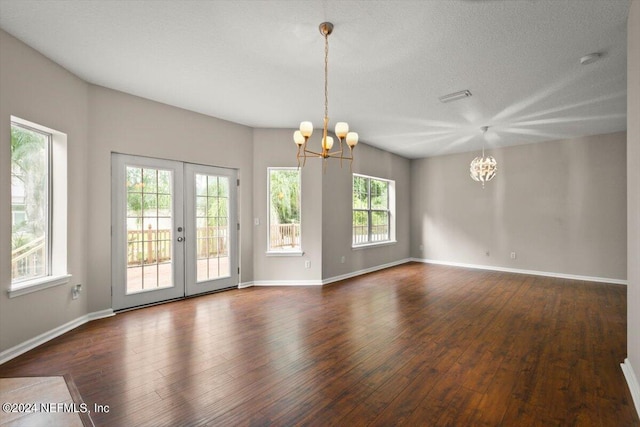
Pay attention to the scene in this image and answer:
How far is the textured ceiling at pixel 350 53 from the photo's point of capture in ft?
7.38

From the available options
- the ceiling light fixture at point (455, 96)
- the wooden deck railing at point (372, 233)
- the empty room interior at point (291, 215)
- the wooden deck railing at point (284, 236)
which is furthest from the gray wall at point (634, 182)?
the wooden deck railing at point (372, 233)

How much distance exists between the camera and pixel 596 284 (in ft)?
17.6

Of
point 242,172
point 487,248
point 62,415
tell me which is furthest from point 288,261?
point 487,248

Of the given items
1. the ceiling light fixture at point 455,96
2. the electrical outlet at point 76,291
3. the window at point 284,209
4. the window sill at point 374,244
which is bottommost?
the electrical outlet at point 76,291

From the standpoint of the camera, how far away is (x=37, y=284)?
9.33ft

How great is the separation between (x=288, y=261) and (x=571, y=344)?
397cm

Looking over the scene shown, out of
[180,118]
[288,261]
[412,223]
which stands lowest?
[288,261]

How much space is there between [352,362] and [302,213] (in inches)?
123

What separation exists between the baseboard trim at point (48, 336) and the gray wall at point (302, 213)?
2313 mm

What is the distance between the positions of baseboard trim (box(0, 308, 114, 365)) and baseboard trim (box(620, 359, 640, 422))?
16.2 feet

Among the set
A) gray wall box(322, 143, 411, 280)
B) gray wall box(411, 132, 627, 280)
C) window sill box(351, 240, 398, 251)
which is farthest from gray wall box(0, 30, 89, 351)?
gray wall box(411, 132, 627, 280)

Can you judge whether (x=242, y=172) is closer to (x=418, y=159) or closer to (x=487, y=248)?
(x=418, y=159)

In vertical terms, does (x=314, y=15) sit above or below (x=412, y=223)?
above

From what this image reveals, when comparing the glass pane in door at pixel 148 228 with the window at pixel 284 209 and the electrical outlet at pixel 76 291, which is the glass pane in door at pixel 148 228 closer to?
the electrical outlet at pixel 76 291
